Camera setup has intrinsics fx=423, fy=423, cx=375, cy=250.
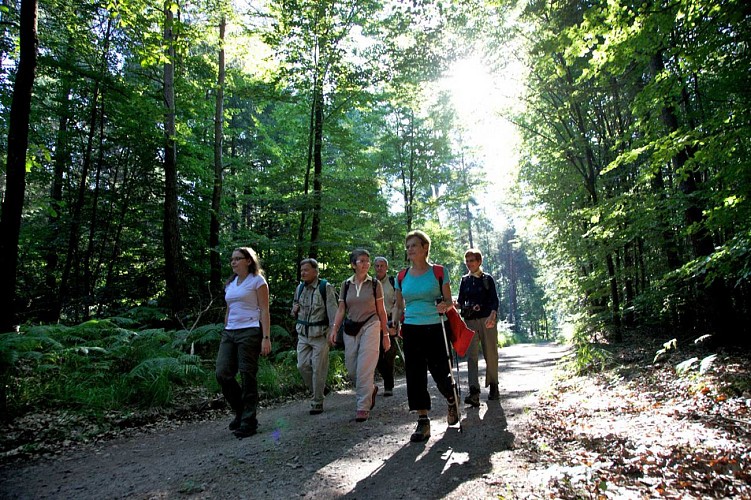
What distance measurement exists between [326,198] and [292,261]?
274 cm

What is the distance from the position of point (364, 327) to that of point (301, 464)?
2.08m

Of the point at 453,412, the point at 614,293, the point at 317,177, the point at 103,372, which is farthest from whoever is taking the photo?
the point at 614,293

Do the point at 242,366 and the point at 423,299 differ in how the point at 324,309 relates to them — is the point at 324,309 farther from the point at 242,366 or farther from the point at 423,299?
the point at 423,299

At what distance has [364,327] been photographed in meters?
5.77

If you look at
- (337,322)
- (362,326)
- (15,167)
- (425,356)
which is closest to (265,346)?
(337,322)

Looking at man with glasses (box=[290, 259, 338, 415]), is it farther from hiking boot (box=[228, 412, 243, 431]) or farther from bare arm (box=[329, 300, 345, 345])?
hiking boot (box=[228, 412, 243, 431])

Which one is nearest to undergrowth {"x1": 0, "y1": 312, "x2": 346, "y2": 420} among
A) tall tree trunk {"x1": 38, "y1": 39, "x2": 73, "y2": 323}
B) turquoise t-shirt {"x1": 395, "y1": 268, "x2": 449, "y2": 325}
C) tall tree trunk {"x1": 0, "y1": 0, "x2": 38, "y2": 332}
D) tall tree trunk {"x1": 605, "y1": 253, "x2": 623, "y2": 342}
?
tall tree trunk {"x1": 0, "y1": 0, "x2": 38, "y2": 332}

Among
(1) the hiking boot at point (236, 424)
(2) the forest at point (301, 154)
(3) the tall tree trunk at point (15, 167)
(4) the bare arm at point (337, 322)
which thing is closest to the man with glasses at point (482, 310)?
(4) the bare arm at point (337, 322)

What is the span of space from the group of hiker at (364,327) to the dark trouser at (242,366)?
0.04ft

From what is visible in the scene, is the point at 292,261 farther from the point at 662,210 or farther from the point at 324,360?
the point at 662,210

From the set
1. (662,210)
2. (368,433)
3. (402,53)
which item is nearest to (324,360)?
(368,433)

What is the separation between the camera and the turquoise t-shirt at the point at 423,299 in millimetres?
4781

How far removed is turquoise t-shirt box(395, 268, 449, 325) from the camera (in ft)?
15.7

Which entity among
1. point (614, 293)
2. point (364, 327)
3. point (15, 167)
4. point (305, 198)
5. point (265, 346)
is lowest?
→ point (265, 346)
